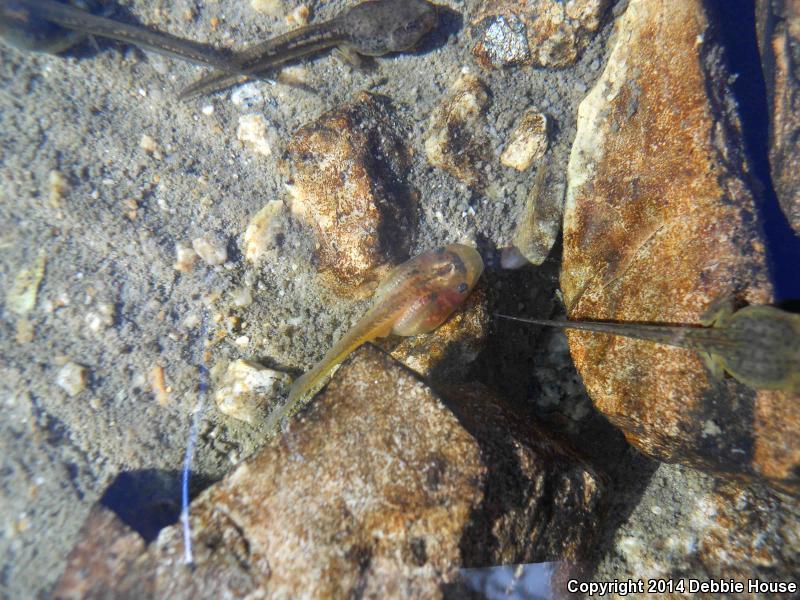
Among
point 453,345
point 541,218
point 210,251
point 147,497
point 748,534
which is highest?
point 210,251

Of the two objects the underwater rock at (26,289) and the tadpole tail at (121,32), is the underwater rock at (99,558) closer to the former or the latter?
the underwater rock at (26,289)

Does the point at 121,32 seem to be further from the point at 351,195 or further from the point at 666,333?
the point at 666,333

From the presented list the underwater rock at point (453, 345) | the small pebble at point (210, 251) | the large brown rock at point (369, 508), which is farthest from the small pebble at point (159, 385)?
the underwater rock at point (453, 345)

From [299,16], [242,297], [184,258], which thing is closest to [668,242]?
[242,297]

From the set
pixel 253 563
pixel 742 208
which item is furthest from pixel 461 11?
pixel 253 563

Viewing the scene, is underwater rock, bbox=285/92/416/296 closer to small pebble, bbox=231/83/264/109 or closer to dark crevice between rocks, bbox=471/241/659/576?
small pebble, bbox=231/83/264/109

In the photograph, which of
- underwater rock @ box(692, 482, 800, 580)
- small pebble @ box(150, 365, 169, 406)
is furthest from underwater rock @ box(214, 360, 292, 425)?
underwater rock @ box(692, 482, 800, 580)
